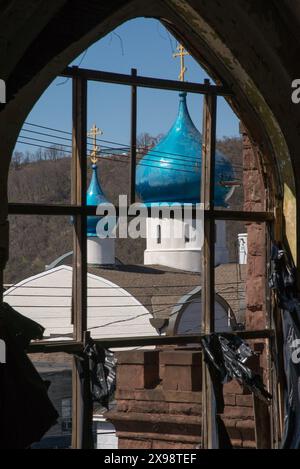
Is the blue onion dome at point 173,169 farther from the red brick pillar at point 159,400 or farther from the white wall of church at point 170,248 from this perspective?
the white wall of church at point 170,248

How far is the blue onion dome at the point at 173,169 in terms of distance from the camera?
1939 centimetres

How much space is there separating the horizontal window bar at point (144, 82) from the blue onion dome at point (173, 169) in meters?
10.5

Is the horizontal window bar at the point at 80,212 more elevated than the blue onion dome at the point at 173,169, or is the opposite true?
the blue onion dome at the point at 173,169

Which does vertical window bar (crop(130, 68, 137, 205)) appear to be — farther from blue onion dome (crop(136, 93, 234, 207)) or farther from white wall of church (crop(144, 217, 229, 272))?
white wall of church (crop(144, 217, 229, 272))

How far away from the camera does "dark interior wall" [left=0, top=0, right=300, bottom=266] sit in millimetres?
6805

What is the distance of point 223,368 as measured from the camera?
843cm

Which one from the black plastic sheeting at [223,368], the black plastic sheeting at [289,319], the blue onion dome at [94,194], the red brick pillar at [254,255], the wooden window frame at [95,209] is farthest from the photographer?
the blue onion dome at [94,194]

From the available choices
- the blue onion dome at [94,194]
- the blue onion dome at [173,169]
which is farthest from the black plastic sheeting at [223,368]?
the blue onion dome at [94,194]

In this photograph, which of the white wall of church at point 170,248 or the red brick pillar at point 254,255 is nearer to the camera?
the red brick pillar at point 254,255

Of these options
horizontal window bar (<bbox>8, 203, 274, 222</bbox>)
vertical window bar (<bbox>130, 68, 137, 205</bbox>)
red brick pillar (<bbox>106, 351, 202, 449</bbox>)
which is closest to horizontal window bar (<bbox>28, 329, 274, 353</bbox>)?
horizontal window bar (<bbox>8, 203, 274, 222</bbox>)

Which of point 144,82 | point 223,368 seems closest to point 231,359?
point 223,368

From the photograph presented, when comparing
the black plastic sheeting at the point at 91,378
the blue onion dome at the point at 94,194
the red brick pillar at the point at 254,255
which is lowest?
the black plastic sheeting at the point at 91,378
